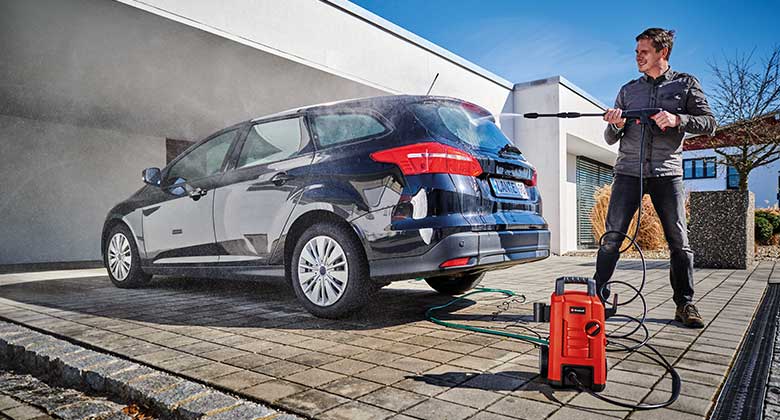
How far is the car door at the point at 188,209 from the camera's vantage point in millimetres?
4500

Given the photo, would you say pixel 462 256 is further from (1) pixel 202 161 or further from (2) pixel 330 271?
(1) pixel 202 161

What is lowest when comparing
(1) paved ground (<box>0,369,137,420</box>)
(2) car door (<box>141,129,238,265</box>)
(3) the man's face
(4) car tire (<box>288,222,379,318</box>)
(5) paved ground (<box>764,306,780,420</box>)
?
(1) paved ground (<box>0,369,137,420</box>)

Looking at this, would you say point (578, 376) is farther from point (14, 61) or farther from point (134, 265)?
point (14, 61)

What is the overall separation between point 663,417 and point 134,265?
4.68m

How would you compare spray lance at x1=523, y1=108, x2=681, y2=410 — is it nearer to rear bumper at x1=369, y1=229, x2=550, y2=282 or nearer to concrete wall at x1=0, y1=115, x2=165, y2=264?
rear bumper at x1=369, y1=229, x2=550, y2=282

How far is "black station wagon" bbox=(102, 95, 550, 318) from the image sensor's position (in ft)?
10.9

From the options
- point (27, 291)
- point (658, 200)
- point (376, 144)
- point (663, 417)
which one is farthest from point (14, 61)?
point (663, 417)

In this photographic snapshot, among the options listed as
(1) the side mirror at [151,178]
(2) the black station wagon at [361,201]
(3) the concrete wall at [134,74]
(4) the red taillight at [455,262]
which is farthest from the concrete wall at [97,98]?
(4) the red taillight at [455,262]

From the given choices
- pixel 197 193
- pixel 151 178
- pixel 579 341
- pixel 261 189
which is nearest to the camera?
pixel 579 341

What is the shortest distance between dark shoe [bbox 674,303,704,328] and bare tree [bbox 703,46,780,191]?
12797mm

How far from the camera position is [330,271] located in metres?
3.61

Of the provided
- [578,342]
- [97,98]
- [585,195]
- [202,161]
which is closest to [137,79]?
[97,98]

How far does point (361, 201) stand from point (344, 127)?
0.60 meters

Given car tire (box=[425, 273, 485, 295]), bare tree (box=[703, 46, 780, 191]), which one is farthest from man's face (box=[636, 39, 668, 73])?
bare tree (box=[703, 46, 780, 191])
